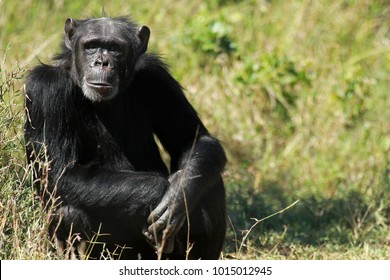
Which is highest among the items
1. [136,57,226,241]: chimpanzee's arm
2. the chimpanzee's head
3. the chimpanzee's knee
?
the chimpanzee's head

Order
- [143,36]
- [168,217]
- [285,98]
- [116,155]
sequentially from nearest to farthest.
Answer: [168,217]
[116,155]
[143,36]
[285,98]

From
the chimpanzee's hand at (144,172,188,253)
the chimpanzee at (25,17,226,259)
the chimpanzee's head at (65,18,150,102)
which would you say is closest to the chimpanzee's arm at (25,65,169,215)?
the chimpanzee at (25,17,226,259)

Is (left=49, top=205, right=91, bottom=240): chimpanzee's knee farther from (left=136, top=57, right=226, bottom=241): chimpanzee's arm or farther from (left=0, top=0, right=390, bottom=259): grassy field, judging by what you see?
(left=0, top=0, right=390, bottom=259): grassy field

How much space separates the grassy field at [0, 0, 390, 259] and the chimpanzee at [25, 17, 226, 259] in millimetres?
751

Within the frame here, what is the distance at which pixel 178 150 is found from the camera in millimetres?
7430

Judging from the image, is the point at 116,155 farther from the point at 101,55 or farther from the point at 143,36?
Result: the point at 143,36

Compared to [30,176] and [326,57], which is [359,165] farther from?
[30,176]

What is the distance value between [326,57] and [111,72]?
595 cm

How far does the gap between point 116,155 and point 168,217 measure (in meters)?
0.89

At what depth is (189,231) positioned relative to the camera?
22.2ft

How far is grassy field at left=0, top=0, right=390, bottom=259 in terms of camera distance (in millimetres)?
8734

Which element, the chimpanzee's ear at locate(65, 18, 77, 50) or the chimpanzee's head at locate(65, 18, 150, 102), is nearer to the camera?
the chimpanzee's head at locate(65, 18, 150, 102)

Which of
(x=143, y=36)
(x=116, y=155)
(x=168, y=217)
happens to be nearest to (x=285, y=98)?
(x=143, y=36)

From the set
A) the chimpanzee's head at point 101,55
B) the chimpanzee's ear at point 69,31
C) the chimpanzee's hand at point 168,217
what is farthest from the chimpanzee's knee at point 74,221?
the chimpanzee's ear at point 69,31
